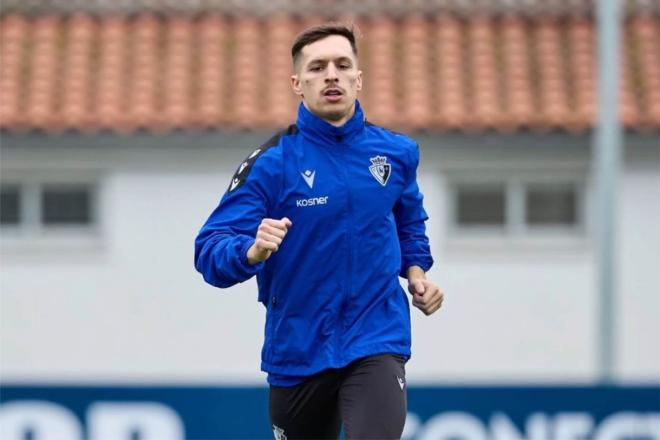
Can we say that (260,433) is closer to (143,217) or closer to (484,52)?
(143,217)

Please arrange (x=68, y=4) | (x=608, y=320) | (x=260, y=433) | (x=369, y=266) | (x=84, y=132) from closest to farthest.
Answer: (x=369, y=266), (x=260, y=433), (x=608, y=320), (x=84, y=132), (x=68, y=4)

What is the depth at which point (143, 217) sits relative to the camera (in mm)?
15055

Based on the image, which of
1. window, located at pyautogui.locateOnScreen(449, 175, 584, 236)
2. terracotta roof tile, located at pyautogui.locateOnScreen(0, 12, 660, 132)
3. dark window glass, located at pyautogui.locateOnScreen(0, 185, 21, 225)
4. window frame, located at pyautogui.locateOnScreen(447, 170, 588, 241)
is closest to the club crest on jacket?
terracotta roof tile, located at pyautogui.locateOnScreen(0, 12, 660, 132)

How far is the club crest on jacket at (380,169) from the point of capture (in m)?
5.35

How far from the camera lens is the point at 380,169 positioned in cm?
536

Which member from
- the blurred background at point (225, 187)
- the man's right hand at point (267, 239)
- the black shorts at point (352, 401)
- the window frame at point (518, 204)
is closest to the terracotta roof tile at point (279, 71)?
the blurred background at point (225, 187)

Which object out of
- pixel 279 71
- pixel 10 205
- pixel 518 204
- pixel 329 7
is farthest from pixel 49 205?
pixel 518 204

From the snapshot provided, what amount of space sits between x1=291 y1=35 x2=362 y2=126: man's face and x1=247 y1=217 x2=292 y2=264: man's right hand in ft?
1.49

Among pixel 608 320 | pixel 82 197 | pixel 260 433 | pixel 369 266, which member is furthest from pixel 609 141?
pixel 369 266

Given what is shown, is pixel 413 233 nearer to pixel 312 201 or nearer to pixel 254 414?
pixel 312 201

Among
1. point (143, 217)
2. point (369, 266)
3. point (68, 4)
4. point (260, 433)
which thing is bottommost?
point (260, 433)

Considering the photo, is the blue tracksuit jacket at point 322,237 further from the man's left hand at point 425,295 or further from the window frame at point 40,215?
the window frame at point 40,215

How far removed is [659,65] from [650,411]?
→ 7036 millimetres

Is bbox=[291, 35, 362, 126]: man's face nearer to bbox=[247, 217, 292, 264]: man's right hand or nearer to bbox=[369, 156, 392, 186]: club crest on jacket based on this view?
bbox=[369, 156, 392, 186]: club crest on jacket
